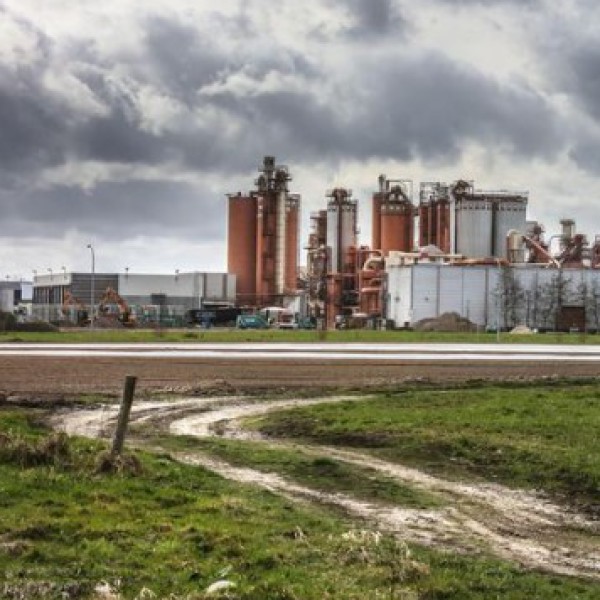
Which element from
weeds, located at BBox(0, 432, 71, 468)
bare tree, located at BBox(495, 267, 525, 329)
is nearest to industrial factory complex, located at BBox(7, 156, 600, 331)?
bare tree, located at BBox(495, 267, 525, 329)

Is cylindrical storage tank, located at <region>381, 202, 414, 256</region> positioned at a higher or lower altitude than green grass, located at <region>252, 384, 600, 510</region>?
higher

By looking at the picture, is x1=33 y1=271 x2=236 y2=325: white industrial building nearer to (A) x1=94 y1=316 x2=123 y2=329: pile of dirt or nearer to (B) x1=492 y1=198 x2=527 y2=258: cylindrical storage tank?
(A) x1=94 y1=316 x2=123 y2=329: pile of dirt

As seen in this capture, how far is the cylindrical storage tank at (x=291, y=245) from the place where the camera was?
5497 inches

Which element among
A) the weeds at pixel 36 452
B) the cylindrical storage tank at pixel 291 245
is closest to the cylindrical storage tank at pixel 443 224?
the cylindrical storage tank at pixel 291 245

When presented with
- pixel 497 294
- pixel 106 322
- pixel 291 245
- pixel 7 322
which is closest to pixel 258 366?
pixel 7 322

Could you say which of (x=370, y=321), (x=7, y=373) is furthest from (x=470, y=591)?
(x=370, y=321)

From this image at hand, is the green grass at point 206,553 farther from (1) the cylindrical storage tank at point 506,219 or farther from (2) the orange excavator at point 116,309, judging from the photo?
(1) the cylindrical storage tank at point 506,219

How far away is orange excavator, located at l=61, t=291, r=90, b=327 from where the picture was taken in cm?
13924

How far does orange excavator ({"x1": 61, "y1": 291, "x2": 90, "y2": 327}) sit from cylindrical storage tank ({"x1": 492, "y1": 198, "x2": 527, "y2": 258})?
2073 inches

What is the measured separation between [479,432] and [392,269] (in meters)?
96.4

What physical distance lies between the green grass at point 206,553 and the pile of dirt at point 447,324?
312 ft

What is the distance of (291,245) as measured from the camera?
462 feet

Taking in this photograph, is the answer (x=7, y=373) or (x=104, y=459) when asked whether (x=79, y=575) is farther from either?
A: (x=7, y=373)

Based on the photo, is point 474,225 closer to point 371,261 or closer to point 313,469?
point 371,261
